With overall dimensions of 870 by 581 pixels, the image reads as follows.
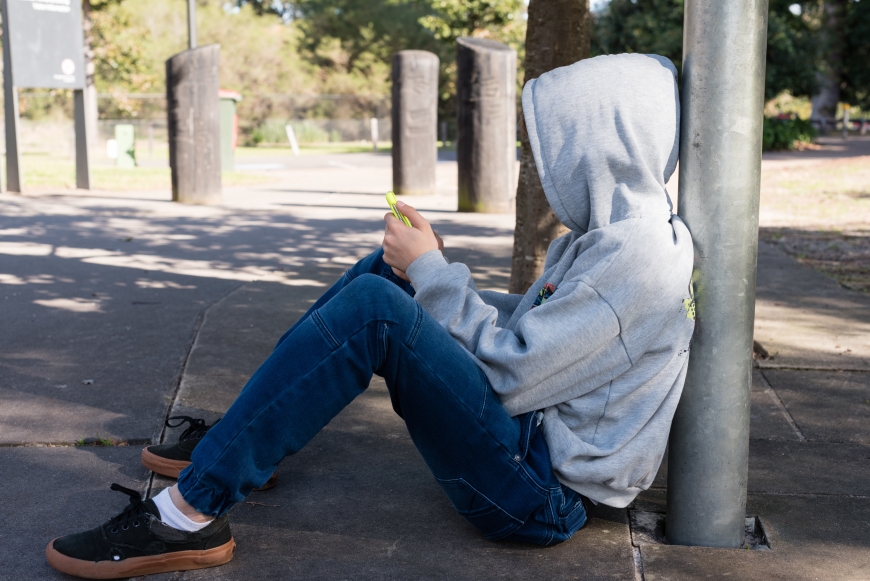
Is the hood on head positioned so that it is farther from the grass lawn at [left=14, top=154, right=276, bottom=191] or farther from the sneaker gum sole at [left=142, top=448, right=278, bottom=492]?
the grass lawn at [left=14, top=154, right=276, bottom=191]

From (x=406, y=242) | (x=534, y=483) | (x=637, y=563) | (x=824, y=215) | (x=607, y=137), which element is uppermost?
(x=607, y=137)

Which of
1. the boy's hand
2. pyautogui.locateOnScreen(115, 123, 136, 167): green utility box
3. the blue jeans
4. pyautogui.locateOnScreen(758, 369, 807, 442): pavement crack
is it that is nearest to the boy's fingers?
the boy's hand

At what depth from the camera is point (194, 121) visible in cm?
1077

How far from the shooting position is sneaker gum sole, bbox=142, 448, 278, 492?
2711 millimetres

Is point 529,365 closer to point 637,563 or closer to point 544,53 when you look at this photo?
point 637,563

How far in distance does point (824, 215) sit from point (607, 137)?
9.27m

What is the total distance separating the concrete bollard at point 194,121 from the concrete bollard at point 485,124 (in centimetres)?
297

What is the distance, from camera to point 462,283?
2178 mm

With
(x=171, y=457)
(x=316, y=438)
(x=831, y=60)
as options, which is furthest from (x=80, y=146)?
(x=831, y=60)

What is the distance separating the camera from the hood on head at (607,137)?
2074 mm

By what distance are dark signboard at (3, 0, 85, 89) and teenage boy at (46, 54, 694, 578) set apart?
11.6m

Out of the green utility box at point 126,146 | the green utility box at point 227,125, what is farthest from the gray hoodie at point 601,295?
the green utility box at point 126,146

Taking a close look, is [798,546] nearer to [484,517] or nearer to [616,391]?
[616,391]

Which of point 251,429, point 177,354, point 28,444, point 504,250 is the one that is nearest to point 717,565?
point 251,429
